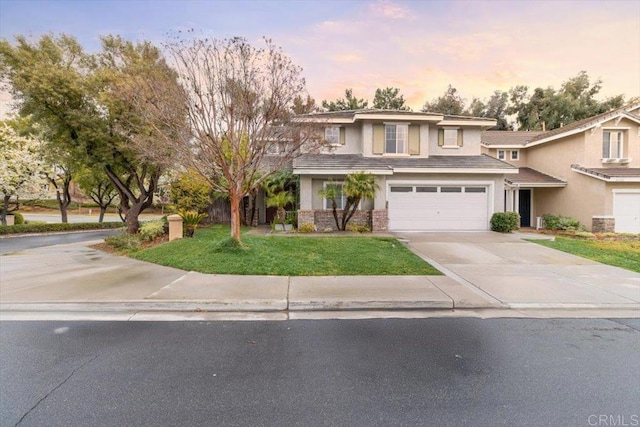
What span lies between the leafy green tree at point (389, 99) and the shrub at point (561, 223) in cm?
2265

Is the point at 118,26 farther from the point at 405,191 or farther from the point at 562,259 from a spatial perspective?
the point at 562,259

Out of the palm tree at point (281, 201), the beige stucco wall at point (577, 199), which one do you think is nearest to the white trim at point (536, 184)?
the beige stucco wall at point (577, 199)

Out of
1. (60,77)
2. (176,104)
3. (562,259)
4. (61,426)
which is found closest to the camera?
(61,426)

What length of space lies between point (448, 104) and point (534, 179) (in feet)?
75.5

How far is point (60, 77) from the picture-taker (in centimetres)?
1114

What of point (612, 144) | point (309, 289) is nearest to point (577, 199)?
point (612, 144)

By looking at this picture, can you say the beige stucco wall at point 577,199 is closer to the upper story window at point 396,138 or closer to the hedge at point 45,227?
the upper story window at point 396,138

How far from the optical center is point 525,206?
65.3ft

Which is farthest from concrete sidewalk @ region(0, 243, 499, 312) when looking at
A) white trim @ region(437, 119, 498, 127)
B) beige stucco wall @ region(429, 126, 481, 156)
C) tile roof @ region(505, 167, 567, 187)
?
tile roof @ region(505, 167, 567, 187)

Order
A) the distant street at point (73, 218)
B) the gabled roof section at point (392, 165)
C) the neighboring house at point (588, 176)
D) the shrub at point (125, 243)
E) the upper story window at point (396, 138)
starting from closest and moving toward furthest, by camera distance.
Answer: the shrub at point (125, 243)
the gabled roof section at point (392, 165)
the neighboring house at point (588, 176)
the upper story window at point (396, 138)
the distant street at point (73, 218)

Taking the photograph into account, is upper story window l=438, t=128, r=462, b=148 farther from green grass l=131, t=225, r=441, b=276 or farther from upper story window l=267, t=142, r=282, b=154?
upper story window l=267, t=142, r=282, b=154

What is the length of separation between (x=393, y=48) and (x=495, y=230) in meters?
10.1

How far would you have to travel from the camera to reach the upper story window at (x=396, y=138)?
54.7 ft

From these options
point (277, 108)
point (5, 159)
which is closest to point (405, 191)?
point (277, 108)
